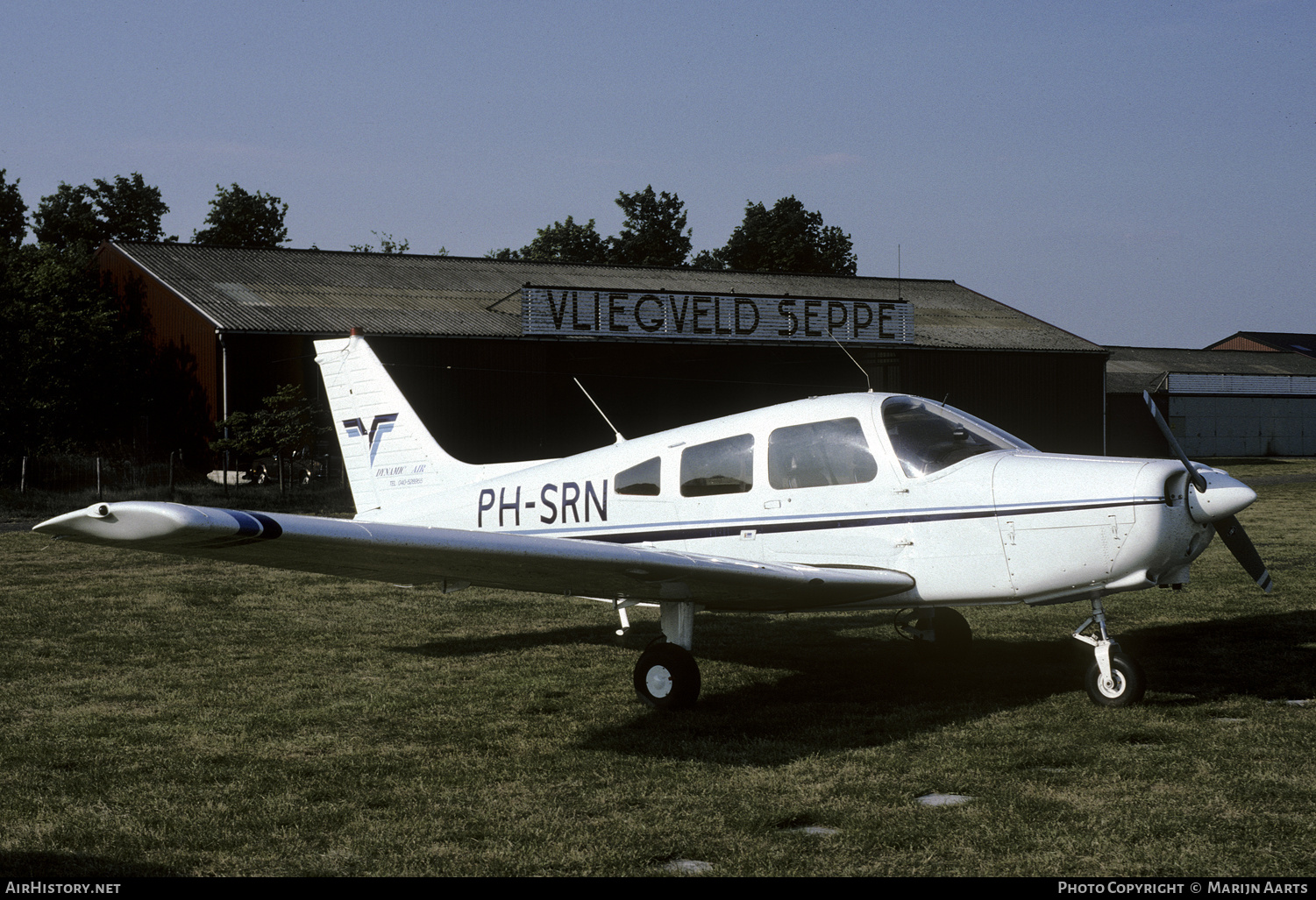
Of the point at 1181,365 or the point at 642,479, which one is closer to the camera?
the point at 642,479

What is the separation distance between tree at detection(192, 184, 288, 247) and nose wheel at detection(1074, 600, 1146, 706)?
203ft

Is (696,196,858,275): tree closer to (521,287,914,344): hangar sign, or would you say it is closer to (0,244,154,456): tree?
(521,287,914,344): hangar sign

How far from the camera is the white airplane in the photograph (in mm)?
6324

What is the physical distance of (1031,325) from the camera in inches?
1842

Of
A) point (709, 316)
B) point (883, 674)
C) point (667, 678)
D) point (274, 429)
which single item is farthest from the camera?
point (709, 316)

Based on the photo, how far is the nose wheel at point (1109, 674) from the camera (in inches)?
272

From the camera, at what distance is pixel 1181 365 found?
205 ft

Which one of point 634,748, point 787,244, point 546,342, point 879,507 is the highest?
point 787,244

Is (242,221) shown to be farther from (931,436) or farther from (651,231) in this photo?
(931,436)

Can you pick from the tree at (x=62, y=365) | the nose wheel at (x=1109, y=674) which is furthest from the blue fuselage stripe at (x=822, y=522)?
the tree at (x=62, y=365)

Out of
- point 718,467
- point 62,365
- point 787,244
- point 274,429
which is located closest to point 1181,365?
point 787,244

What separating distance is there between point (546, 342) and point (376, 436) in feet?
81.4

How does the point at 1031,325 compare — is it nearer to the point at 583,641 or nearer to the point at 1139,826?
the point at 583,641

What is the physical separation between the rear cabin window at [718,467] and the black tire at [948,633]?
2.08m
